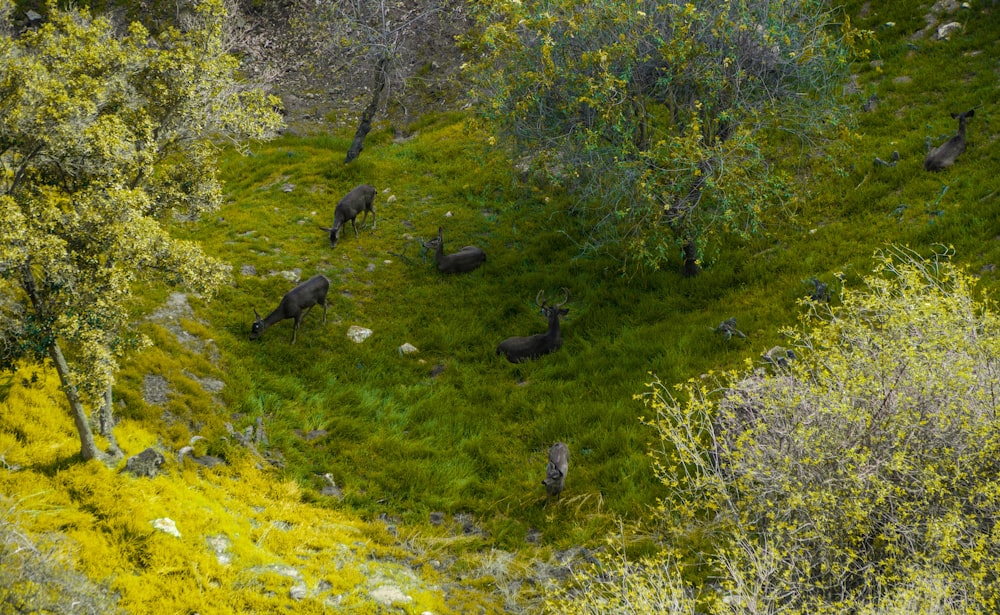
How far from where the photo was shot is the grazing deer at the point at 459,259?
1733 cm

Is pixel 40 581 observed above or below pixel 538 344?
above

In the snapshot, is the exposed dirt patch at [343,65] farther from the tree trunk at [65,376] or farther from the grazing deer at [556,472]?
the tree trunk at [65,376]

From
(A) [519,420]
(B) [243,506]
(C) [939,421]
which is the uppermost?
(C) [939,421]

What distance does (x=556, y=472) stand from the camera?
9.99m

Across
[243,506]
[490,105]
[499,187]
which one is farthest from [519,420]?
[499,187]

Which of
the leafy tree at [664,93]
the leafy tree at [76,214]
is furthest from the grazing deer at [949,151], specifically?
the leafy tree at [76,214]

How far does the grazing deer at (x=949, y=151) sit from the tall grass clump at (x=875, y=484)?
28.9 feet

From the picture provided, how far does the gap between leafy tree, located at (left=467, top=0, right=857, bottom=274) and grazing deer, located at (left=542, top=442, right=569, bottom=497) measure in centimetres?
551

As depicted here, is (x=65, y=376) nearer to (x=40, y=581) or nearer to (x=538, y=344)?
(x=40, y=581)

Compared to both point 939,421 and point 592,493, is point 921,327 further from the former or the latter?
point 592,493

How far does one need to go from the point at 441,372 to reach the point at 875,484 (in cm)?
938

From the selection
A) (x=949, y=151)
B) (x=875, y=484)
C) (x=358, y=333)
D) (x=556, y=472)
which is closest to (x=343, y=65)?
(x=358, y=333)

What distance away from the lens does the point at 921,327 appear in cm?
842

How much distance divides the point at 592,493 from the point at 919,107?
57.1ft
